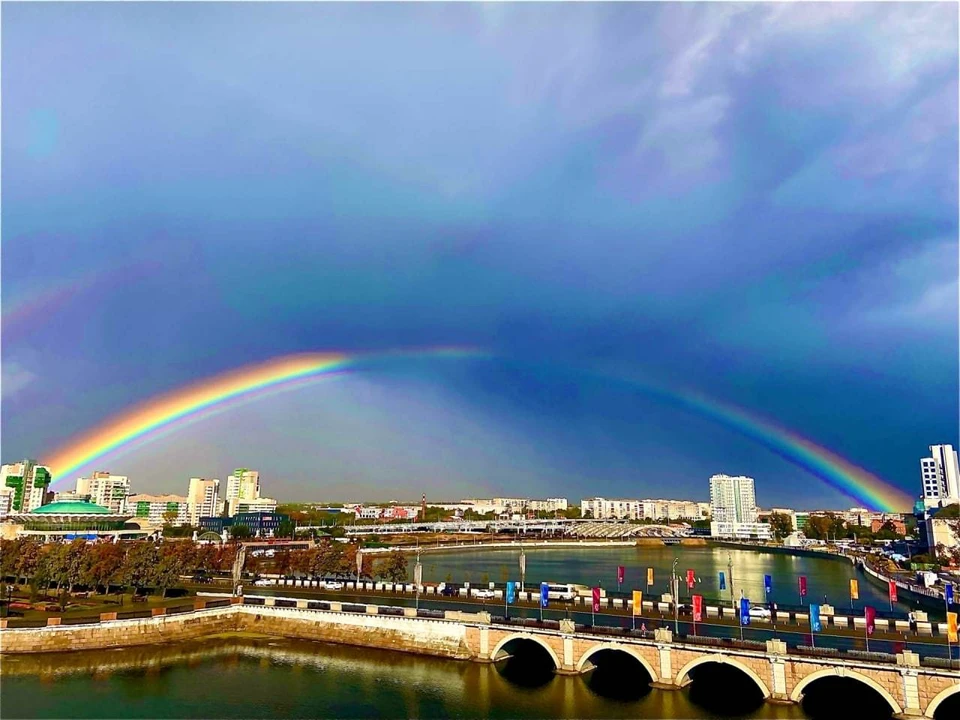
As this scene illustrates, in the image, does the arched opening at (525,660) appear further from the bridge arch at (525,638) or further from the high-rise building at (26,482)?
the high-rise building at (26,482)

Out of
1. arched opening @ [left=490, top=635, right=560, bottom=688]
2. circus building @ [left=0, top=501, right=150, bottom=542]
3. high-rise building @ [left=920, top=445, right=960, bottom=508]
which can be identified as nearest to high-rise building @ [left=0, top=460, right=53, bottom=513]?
circus building @ [left=0, top=501, right=150, bottom=542]

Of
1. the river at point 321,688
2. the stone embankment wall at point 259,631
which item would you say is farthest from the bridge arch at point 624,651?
the stone embankment wall at point 259,631

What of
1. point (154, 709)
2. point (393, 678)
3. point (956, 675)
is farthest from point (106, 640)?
point (956, 675)

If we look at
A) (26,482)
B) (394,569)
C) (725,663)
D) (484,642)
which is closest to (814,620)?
(725,663)

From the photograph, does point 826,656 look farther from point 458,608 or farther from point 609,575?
point 609,575

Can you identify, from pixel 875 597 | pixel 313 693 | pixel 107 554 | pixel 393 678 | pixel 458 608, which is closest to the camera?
pixel 313 693

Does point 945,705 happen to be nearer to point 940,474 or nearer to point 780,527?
point 780,527
